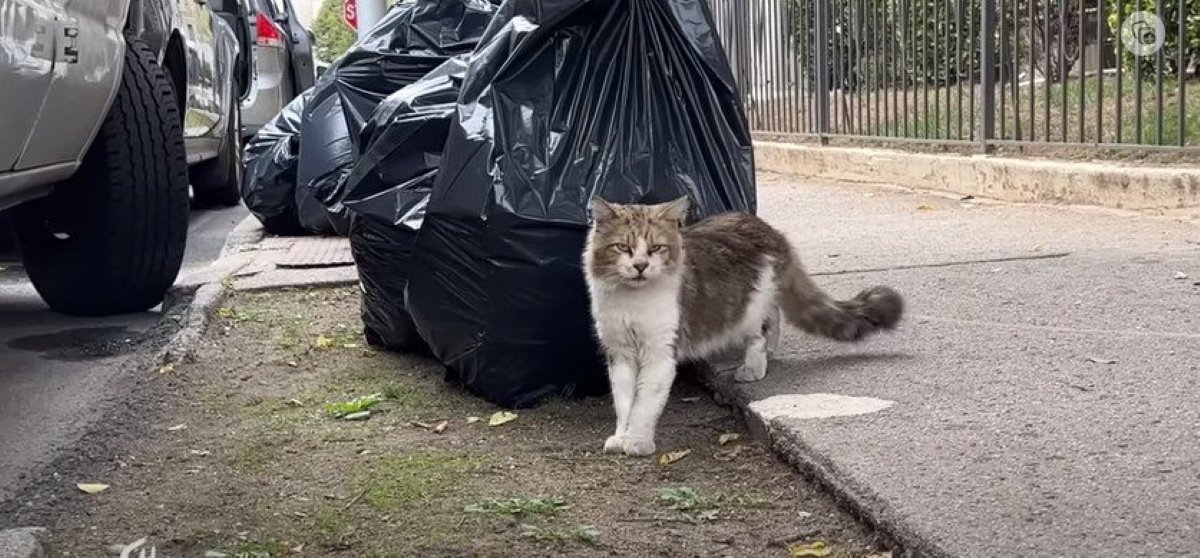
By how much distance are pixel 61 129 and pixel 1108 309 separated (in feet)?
9.93

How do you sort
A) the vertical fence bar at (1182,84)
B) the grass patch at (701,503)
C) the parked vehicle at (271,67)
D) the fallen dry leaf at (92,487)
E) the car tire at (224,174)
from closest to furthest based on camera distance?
the grass patch at (701,503)
the fallen dry leaf at (92,487)
the vertical fence bar at (1182,84)
the car tire at (224,174)
the parked vehicle at (271,67)

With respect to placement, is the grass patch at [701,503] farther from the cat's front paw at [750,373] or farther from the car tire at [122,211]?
the car tire at [122,211]

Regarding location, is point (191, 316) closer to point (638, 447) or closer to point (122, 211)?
point (122, 211)

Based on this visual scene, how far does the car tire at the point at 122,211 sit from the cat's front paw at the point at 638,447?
2298 mm

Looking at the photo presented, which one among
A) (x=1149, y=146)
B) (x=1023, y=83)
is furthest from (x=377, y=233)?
(x=1023, y=83)

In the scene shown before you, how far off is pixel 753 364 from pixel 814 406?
1.26 feet

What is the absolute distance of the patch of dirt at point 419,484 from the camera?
2797 millimetres

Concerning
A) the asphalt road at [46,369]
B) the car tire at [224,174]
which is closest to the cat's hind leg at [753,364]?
the asphalt road at [46,369]

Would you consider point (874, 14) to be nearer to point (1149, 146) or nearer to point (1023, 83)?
point (1023, 83)

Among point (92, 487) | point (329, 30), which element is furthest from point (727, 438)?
point (329, 30)

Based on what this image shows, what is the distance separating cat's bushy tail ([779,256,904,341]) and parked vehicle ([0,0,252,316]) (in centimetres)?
198

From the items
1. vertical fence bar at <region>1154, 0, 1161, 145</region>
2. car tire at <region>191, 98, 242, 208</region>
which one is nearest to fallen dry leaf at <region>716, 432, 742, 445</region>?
vertical fence bar at <region>1154, 0, 1161, 145</region>

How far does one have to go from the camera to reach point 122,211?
4859 millimetres

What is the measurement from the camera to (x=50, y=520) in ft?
9.93
